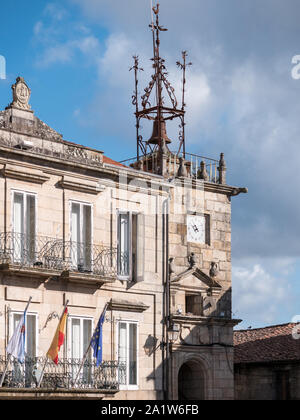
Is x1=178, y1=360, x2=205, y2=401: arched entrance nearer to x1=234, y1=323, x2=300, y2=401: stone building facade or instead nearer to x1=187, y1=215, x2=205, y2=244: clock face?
x1=187, y1=215, x2=205, y2=244: clock face

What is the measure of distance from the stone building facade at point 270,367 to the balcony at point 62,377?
9502 mm

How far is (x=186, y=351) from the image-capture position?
38.2m

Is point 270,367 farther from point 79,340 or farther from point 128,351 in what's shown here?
point 79,340

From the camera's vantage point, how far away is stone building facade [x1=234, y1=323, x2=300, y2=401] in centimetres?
4338

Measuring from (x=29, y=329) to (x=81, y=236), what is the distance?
11.9 feet

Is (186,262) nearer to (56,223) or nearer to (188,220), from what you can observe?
(188,220)

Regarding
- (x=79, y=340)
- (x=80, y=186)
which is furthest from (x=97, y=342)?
(x=80, y=186)

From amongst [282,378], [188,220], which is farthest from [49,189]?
[282,378]

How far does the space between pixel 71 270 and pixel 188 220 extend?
19.3 ft

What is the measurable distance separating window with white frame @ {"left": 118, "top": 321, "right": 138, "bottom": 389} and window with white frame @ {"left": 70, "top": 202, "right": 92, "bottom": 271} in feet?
8.16

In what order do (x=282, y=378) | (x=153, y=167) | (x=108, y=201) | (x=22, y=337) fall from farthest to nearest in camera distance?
1. (x=282, y=378)
2. (x=153, y=167)
3. (x=108, y=201)
4. (x=22, y=337)

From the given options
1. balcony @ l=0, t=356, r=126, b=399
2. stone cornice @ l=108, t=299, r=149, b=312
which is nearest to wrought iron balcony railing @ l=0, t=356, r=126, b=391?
balcony @ l=0, t=356, r=126, b=399

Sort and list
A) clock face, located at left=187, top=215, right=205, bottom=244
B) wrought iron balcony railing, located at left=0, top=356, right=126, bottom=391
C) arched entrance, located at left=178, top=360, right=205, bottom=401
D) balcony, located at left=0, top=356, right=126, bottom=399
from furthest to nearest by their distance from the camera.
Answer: clock face, located at left=187, top=215, right=205, bottom=244 → arched entrance, located at left=178, top=360, right=205, bottom=401 → wrought iron balcony railing, located at left=0, top=356, right=126, bottom=391 → balcony, located at left=0, top=356, right=126, bottom=399

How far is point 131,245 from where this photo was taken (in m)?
37.5
